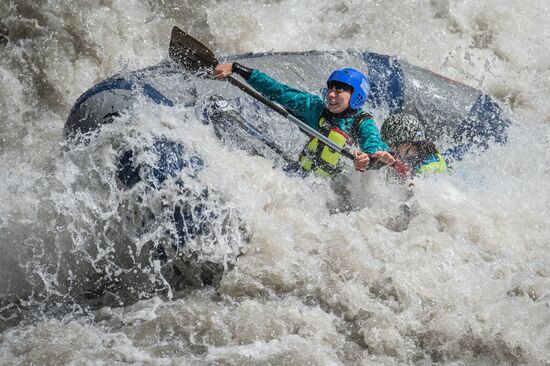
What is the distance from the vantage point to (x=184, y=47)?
5.02m

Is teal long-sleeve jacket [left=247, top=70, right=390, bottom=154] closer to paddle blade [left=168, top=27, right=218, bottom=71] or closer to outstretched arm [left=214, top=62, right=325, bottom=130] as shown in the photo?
outstretched arm [left=214, top=62, right=325, bottom=130]

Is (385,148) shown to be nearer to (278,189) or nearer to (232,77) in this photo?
(278,189)

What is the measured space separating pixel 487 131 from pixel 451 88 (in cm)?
45

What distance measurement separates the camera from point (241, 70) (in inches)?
197

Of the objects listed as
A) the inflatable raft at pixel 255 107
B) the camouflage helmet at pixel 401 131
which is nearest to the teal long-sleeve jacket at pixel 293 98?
the inflatable raft at pixel 255 107

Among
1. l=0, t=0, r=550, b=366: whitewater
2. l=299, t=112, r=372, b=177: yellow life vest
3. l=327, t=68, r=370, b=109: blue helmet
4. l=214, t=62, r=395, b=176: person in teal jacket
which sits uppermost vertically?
l=327, t=68, r=370, b=109: blue helmet

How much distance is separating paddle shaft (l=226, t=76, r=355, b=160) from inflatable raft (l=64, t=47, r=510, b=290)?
0.16 m

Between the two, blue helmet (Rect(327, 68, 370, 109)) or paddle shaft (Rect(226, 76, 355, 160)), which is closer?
paddle shaft (Rect(226, 76, 355, 160))

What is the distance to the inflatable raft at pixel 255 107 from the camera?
13.9ft

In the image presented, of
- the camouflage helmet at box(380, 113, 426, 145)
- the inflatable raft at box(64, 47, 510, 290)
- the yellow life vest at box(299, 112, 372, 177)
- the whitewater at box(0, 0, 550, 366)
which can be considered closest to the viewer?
the whitewater at box(0, 0, 550, 366)

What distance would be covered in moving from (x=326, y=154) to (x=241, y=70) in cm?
81

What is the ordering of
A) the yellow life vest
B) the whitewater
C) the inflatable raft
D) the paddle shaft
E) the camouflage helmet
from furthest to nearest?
1. the camouflage helmet
2. the yellow life vest
3. the paddle shaft
4. the inflatable raft
5. the whitewater

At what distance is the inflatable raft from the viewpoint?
166 inches

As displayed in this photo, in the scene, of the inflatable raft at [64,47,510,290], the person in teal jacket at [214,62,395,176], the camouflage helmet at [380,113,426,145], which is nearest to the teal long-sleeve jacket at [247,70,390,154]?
the person in teal jacket at [214,62,395,176]
